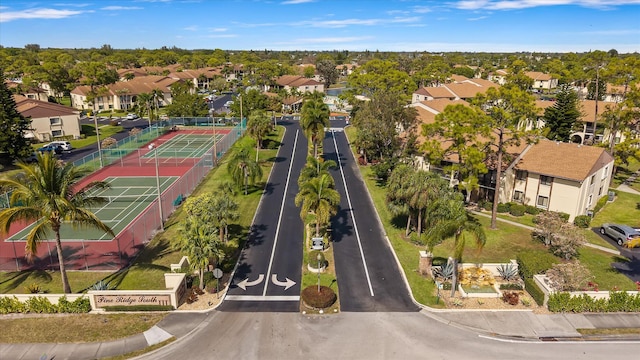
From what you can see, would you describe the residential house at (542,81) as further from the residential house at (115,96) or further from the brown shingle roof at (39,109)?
the brown shingle roof at (39,109)

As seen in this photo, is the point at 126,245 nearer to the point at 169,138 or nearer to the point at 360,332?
the point at 360,332

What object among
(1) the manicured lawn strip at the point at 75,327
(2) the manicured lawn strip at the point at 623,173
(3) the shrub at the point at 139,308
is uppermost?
(2) the manicured lawn strip at the point at 623,173

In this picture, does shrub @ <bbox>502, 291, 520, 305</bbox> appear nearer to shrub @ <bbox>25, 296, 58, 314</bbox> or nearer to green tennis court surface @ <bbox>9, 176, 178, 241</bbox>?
shrub @ <bbox>25, 296, 58, 314</bbox>

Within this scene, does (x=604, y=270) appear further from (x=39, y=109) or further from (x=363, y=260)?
(x=39, y=109)

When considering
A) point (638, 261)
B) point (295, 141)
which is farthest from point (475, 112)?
point (295, 141)

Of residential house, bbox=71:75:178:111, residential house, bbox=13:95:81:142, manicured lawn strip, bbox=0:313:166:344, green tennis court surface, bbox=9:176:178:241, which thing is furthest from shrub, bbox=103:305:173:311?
residential house, bbox=71:75:178:111

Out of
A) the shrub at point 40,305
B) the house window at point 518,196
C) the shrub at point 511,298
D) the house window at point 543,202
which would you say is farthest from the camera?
the house window at point 518,196

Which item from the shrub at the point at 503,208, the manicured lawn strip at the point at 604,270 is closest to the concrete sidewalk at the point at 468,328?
the manicured lawn strip at the point at 604,270
